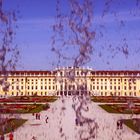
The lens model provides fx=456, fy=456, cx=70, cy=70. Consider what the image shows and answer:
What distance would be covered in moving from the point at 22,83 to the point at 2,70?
3271 inches

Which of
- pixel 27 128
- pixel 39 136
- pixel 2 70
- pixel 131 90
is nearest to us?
pixel 2 70

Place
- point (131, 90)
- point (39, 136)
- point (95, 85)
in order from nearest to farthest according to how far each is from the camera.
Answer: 1. point (39, 136)
2. point (131, 90)
3. point (95, 85)

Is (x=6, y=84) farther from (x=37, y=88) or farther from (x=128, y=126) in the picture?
(x=37, y=88)

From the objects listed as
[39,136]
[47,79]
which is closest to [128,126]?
[39,136]

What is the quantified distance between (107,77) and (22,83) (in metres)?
17.3

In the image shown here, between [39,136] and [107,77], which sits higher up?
[107,77]

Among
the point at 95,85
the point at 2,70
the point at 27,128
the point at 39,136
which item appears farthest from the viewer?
the point at 95,85

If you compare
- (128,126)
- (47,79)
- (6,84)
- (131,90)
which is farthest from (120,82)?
(6,84)

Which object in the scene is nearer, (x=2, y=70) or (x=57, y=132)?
(x=2, y=70)

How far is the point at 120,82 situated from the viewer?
8612 centimetres

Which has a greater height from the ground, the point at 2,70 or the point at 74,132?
the point at 2,70

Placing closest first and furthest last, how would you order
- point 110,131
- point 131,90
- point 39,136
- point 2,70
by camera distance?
1. point 2,70
2. point 39,136
3. point 110,131
4. point 131,90

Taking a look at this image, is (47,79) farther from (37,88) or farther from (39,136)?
(39,136)

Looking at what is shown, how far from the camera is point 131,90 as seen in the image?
8575 centimetres
